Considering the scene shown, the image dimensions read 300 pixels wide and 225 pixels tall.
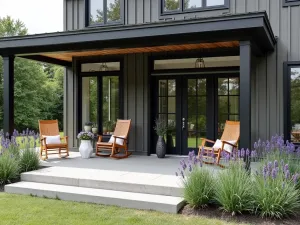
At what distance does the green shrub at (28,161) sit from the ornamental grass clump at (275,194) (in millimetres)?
4073

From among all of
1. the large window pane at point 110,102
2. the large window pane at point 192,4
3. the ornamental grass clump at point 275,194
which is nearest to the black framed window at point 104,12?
the large window pane at point 110,102

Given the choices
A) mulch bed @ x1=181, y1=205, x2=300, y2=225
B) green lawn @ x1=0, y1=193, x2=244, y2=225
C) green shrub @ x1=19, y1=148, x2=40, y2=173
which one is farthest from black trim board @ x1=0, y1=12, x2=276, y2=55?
green lawn @ x1=0, y1=193, x2=244, y2=225

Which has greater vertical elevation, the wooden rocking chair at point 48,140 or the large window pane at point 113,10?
the large window pane at point 113,10

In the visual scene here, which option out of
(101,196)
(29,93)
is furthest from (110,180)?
(29,93)

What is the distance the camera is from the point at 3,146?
609 cm

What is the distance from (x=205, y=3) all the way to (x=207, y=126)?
2.83m

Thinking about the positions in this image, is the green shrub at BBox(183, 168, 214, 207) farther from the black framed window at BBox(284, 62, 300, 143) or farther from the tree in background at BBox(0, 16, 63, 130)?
the tree in background at BBox(0, 16, 63, 130)

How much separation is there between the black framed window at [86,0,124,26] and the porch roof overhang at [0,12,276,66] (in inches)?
80.1

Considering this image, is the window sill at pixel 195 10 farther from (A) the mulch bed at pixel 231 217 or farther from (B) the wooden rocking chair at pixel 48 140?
(A) the mulch bed at pixel 231 217

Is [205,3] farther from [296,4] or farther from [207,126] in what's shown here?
[207,126]

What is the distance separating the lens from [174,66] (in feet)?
25.8

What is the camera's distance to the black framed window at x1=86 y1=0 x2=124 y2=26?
27.9 ft

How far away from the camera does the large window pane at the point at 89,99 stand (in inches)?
347

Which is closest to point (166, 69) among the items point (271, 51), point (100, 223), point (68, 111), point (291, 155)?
point (271, 51)
